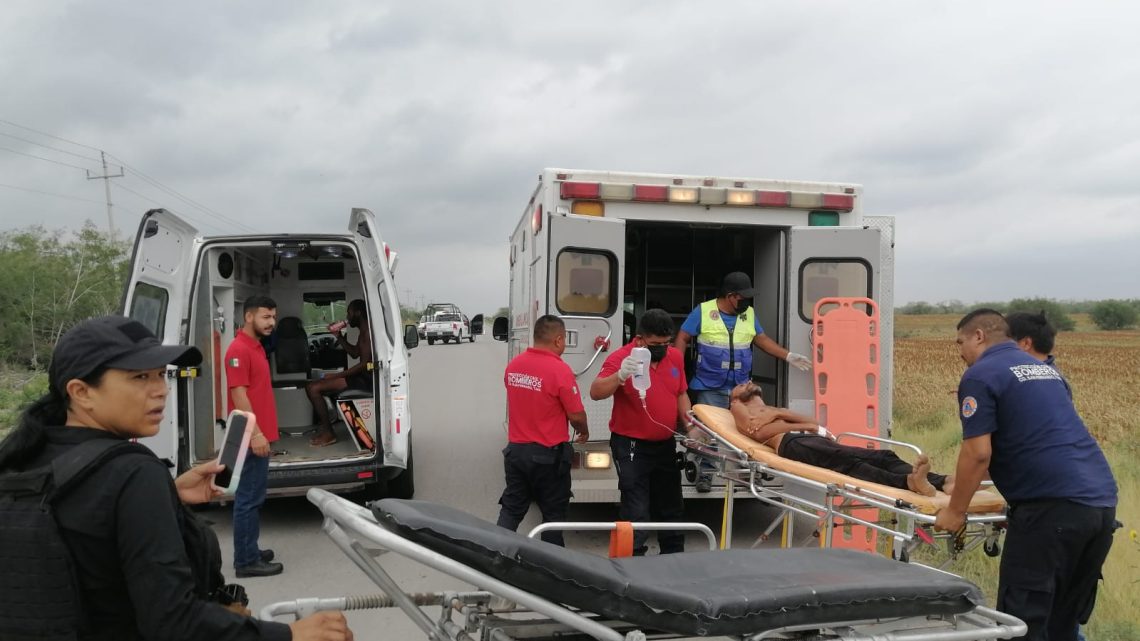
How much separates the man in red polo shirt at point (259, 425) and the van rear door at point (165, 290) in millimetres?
821

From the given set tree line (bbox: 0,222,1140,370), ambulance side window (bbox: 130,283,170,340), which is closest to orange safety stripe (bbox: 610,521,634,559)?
ambulance side window (bbox: 130,283,170,340)

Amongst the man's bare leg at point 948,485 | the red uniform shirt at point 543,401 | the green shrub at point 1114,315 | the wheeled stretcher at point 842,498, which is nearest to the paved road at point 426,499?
the red uniform shirt at point 543,401

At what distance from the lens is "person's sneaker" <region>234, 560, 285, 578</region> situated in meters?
5.39

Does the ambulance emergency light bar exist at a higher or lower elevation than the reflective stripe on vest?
higher

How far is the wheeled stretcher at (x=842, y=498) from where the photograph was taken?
368 cm

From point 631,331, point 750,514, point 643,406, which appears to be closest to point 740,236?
point 631,331

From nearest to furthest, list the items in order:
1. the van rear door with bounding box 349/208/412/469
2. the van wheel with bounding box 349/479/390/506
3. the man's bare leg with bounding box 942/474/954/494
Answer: the man's bare leg with bounding box 942/474/954/494 → the van rear door with bounding box 349/208/412/469 → the van wheel with bounding box 349/479/390/506

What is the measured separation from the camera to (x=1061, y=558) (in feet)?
11.0

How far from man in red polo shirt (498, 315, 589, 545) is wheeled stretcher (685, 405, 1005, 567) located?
875mm

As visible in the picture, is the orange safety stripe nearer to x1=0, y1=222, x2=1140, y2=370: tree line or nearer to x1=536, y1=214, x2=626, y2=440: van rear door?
x1=536, y1=214, x2=626, y2=440: van rear door

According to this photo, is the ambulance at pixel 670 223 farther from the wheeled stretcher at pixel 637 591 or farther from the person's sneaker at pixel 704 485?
the wheeled stretcher at pixel 637 591

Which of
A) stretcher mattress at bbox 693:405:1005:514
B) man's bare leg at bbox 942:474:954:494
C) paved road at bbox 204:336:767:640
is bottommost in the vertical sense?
paved road at bbox 204:336:767:640

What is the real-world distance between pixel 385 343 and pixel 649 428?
8.68 feet

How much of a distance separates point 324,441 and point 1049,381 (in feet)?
23.0
